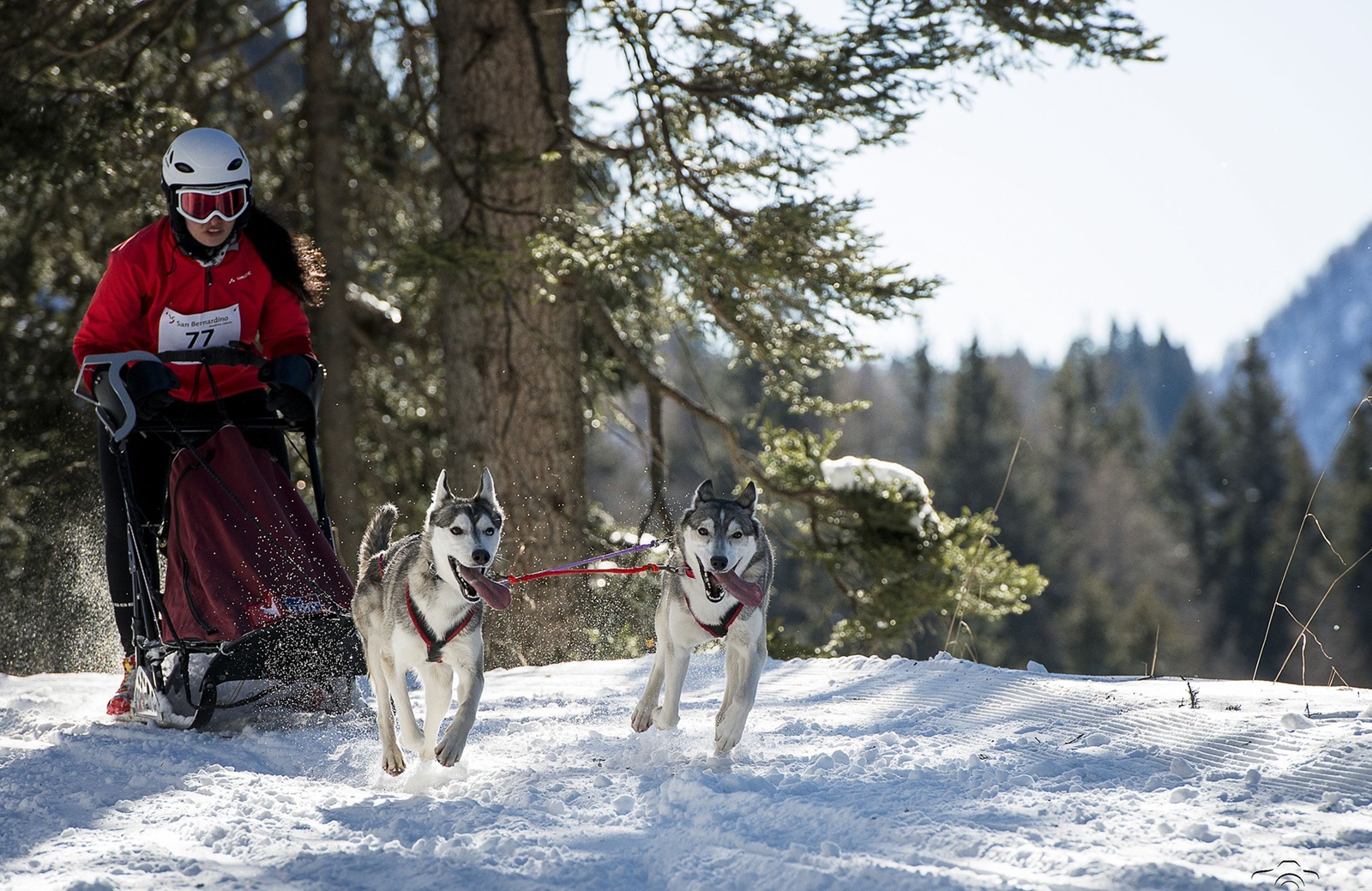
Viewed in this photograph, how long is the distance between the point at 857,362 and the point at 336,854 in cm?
611

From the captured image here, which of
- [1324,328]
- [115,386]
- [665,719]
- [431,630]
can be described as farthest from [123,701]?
[1324,328]

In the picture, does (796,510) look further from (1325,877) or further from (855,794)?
(1325,877)

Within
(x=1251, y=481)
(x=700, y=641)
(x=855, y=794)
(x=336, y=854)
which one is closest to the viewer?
(x=336, y=854)

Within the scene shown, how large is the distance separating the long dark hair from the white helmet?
26 cm

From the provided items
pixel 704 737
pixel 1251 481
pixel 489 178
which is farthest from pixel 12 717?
pixel 1251 481

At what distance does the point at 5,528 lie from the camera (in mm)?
9516

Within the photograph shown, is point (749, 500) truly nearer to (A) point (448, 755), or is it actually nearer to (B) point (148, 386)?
(A) point (448, 755)

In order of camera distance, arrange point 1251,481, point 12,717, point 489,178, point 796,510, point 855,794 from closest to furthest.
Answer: point 855,794 < point 12,717 < point 489,178 < point 796,510 < point 1251,481

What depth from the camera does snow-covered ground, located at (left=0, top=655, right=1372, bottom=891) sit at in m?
2.72

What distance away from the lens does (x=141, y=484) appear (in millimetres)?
4844

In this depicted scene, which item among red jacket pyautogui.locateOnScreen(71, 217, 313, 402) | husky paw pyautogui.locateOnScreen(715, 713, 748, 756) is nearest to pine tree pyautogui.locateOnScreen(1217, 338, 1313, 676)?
husky paw pyautogui.locateOnScreen(715, 713, 748, 756)

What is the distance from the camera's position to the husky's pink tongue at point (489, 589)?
11.6ft

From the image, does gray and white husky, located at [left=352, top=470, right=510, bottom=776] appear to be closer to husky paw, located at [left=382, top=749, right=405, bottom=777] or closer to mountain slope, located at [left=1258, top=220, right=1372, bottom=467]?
husky paw, located at [left=382, top=749, right=405, bottom=777]

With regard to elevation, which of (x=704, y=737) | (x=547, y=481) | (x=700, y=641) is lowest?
(x=704, y=737)
